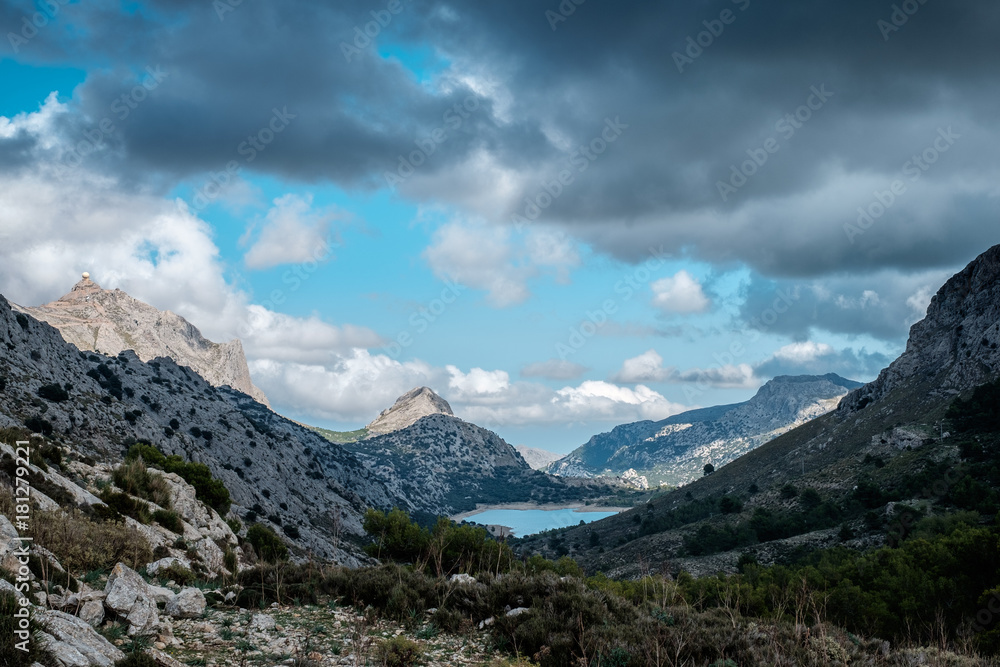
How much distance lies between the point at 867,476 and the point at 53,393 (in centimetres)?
10525

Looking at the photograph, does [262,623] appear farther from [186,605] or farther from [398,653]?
[398,653]

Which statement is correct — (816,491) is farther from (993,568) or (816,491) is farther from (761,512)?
(993,568)

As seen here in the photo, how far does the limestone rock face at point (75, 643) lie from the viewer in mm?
8305

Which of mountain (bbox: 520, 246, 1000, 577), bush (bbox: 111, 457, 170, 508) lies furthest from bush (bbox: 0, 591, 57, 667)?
mountain (bbox: 520, 246, 1000, 577)

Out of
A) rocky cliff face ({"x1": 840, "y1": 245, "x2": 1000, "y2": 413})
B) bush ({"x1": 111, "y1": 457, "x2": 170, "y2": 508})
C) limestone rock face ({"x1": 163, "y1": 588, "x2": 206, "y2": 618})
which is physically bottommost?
limestone rock face ({"x1": 163, "y1": 588, "x2": 206, "y2": 618})

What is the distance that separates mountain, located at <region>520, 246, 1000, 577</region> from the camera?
220ft

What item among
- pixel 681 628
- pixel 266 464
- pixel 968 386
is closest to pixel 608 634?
pixel 681 628

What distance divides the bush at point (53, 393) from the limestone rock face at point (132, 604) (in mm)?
55924

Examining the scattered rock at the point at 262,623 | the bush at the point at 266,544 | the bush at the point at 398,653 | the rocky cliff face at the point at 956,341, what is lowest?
the bush at the point at 266,544
